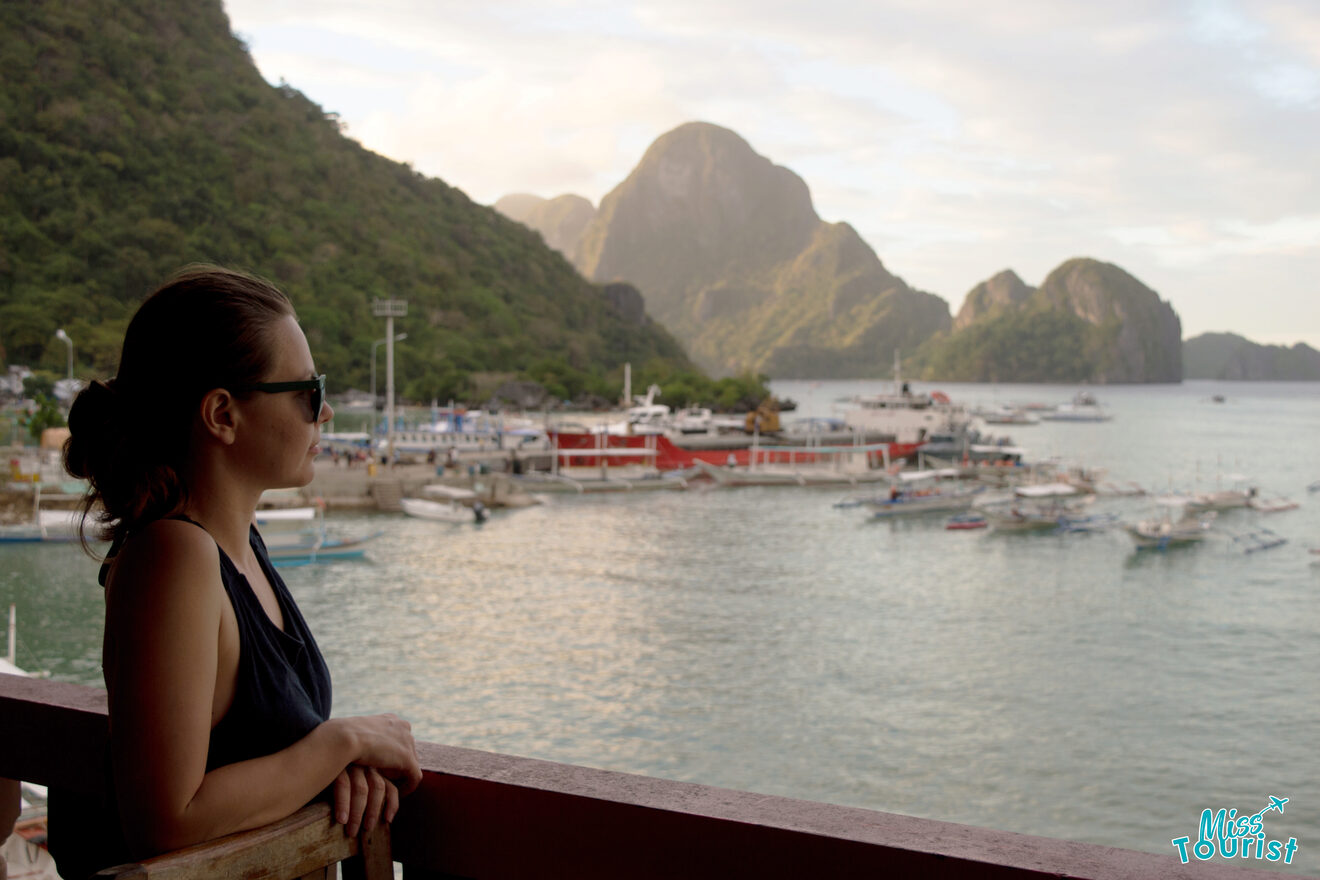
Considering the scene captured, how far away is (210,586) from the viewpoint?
1.07 meters

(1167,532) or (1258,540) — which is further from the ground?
(1167,532)

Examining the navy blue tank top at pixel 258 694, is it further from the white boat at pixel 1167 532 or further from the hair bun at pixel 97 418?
the white boat at pixel 1167 532

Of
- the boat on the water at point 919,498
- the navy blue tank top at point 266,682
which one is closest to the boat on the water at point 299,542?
the boat on the water at point 919,498

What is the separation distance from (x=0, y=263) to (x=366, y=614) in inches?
2444

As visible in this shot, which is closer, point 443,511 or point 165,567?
point 165,567

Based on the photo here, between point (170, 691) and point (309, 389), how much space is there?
0.39m

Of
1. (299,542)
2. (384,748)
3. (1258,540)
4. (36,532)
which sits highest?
(384,748)

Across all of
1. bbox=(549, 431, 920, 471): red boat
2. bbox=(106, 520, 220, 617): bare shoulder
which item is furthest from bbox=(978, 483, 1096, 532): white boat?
bbox=(106, 520, 220, 617): bare shoulder

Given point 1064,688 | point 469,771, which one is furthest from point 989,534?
point 469,771

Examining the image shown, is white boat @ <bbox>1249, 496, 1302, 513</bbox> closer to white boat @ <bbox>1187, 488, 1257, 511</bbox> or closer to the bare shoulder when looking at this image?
white boat @ <bbox>1187, 488, 1257, 511</bbox>

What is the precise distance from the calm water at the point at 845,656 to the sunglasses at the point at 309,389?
45.6ft

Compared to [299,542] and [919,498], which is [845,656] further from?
[919,498]

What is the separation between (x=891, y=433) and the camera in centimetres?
6222

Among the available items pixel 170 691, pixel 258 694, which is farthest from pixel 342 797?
pixel 170 691
